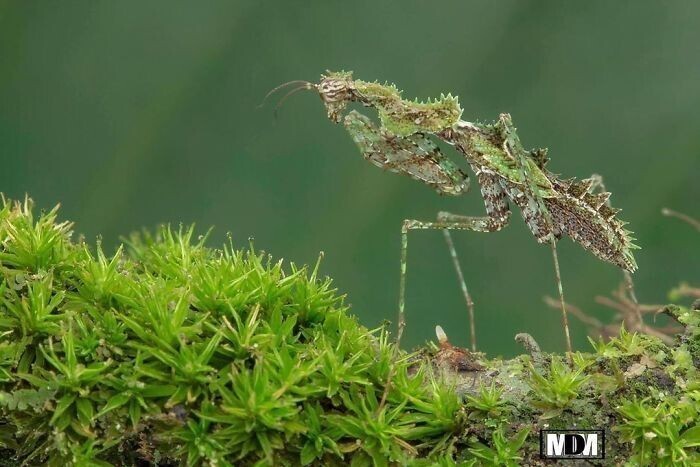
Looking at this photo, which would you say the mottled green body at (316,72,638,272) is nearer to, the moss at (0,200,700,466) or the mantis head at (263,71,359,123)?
the mantis head at (263,71,359,123)

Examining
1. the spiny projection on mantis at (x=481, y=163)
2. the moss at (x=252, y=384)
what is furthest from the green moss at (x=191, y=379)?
the spiny projection on mantis at (x=481, y=163)

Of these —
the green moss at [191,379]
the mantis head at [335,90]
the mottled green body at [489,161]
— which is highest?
the mantis head at [335,90]

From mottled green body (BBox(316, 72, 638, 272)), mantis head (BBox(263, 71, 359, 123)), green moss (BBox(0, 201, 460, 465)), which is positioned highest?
mantis head (BBox(263, 71, 359, 123))

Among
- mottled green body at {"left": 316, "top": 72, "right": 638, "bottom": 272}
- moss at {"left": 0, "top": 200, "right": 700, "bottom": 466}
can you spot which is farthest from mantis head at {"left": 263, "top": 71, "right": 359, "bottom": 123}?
moss at {"left": 0, "top": 200, "right": 700, "bottom": 466}

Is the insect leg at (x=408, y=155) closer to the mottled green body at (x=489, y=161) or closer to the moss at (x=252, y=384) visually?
the mottled green body at (x=489, y=161)

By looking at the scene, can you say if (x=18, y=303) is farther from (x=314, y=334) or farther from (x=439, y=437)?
(x=439, y=437)

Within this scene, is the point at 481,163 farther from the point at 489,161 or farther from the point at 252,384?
the point at 252,384

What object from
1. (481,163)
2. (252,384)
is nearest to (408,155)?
(481,163)
